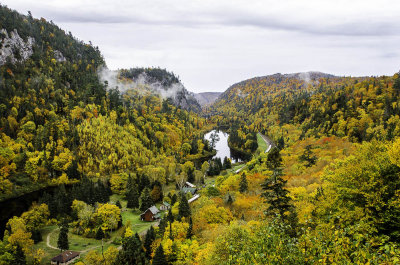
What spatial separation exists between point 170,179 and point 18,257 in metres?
64.2

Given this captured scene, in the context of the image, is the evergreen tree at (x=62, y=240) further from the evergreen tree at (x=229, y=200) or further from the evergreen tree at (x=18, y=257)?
the evergreen tree at (x=229, y=200)

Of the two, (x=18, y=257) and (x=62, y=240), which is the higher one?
(x=18, y=257)

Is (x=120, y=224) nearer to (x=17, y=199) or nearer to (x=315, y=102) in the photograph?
(x=17, y=199)

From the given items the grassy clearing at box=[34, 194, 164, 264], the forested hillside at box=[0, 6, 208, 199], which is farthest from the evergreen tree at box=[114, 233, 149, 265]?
the forested hillside at box=[0, 6, 208, 199]

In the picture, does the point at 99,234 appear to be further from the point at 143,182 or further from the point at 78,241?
the point at 143,182

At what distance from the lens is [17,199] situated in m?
83.0

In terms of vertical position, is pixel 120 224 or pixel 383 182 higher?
pixel 383 182

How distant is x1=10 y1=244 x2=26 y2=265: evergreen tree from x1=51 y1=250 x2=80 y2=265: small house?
211 inches

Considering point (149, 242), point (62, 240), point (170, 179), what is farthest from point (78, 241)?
point (170, 179)

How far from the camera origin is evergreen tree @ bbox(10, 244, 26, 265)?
43094 millimetres

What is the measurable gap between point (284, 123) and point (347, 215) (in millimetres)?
189522

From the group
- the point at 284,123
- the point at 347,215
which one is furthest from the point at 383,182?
the point at 284,123

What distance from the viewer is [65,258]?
157ft

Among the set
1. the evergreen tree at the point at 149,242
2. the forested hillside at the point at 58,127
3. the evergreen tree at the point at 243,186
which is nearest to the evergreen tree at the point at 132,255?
the evergreen tree at the point at 149,242
